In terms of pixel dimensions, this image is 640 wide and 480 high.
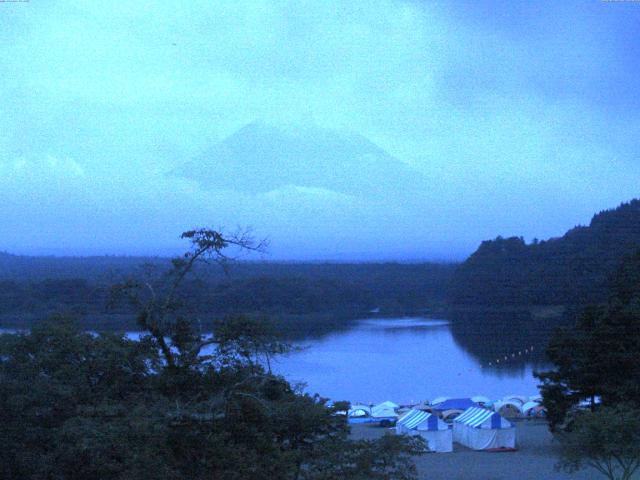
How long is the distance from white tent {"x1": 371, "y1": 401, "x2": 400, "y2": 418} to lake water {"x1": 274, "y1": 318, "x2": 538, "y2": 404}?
1.22 ft

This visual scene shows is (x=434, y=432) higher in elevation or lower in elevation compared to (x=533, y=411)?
higher

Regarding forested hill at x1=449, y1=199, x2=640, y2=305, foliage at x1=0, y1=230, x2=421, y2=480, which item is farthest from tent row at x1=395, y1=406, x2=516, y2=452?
forested hill at x1=449, y1=199, x2=640, y2=305

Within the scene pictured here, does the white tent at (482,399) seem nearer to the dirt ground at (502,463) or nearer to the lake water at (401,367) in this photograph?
the lake water at (401,367)

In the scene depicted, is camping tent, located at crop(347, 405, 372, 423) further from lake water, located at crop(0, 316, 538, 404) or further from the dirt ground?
the dirt ground

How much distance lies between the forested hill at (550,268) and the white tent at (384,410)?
6.22 metres

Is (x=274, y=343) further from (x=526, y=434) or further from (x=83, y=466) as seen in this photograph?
(x=526, y=434)

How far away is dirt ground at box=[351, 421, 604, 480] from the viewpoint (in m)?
7.82

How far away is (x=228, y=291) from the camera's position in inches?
337

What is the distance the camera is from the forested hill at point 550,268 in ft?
58.7

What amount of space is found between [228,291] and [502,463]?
384 centimetres

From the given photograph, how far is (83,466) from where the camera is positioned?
4.48 meters

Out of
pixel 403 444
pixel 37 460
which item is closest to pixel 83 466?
pixel 37 460

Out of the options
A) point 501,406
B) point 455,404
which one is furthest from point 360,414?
point 501,406

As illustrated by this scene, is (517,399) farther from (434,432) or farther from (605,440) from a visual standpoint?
(605,440)
